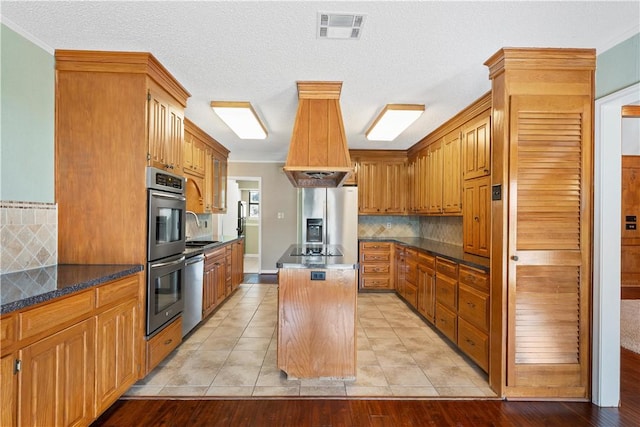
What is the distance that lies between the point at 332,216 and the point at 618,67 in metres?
3.79

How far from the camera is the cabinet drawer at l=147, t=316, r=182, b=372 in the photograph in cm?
250

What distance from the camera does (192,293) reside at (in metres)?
3.33

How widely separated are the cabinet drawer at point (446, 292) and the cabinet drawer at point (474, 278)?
188 millimetres

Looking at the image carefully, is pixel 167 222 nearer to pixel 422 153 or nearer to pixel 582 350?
pixel 582 350

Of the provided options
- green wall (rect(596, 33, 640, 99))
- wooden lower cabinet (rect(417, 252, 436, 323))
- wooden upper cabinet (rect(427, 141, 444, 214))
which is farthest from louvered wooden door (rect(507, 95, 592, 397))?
wooden upper cabinet (rect(427, 141, 444, 214))

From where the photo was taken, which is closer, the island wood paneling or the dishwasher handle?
the island wood paneling

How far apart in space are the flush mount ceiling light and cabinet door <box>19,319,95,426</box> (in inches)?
89.3

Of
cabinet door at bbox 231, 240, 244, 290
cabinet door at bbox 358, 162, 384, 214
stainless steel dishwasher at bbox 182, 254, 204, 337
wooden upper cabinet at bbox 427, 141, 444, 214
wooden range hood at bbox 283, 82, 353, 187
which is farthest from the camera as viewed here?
cabinet door at bbox 358, 162, 384, 214

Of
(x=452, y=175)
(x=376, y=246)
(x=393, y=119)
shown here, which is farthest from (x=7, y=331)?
(x=376, y=246)

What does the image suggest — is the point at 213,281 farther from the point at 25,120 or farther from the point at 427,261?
the point at 427,261

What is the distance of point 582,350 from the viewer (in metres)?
2.34

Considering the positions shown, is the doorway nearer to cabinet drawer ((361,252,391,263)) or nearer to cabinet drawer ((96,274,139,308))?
cabinet drawer ((361,252,391,263))

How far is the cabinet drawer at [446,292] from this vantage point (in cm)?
322

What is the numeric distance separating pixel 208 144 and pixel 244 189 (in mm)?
4947
